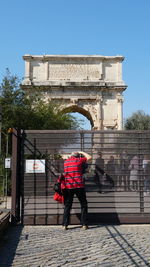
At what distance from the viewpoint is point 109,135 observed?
795 cm

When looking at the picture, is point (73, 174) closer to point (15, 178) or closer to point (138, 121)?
point (15, 178)

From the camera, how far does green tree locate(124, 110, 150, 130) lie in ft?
134

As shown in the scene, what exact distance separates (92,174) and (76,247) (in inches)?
103

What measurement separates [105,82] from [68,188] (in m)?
26.6

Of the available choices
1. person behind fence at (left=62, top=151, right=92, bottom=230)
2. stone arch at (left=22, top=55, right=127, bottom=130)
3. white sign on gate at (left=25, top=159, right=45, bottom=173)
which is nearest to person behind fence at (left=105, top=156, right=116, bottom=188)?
person behind fence at (left=62, top=151, right=92, bottom=230)

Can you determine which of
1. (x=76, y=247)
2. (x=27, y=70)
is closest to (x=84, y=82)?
(x=27, y=70)

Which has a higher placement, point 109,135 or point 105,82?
point 105,82

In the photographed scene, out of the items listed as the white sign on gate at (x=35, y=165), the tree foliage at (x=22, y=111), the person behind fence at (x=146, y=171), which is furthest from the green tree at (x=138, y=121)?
the white sign on gate at (x=35, y=165)

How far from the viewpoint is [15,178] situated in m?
7.60

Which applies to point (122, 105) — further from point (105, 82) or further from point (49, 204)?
point (49, 204)

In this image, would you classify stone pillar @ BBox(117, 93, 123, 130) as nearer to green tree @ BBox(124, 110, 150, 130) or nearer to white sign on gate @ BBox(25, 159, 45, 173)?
green tree @ BBox(124, 110, 150, 130)

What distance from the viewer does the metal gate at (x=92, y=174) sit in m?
7.62

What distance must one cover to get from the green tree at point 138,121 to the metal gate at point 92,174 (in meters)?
33.1

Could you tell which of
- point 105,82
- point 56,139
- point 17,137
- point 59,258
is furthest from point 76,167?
point 105,82
